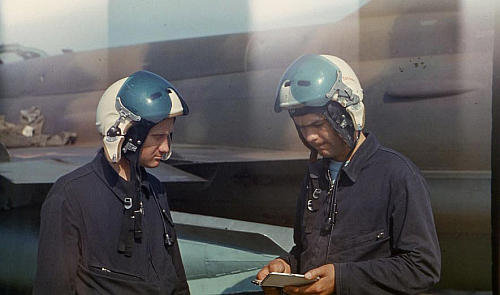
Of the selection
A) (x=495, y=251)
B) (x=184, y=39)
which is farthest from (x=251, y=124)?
(x=495, y=251)

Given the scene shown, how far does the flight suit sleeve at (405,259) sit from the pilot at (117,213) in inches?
28.6

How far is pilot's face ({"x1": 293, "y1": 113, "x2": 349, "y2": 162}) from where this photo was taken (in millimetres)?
2211

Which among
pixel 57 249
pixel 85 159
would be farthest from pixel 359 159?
pixel 85 159

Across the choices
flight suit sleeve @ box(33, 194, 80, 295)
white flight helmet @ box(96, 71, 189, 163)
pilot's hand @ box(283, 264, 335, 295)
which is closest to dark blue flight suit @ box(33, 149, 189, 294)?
flight suit sleeve @ box(33, 194, 80, 295)

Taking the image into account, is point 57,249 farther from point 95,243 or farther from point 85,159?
point 85,159

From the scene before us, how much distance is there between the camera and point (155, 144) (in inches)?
90.7

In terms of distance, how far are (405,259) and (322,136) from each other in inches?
21.0

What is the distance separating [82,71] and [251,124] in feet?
3.05

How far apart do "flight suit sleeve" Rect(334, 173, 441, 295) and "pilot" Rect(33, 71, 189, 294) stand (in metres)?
0.73

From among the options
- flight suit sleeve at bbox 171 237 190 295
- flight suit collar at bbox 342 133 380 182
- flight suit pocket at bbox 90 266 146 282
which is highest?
flight suit collar at bbox 342 133 380 182

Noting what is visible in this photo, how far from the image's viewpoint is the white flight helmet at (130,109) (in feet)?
7.24

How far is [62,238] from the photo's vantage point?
2094mm

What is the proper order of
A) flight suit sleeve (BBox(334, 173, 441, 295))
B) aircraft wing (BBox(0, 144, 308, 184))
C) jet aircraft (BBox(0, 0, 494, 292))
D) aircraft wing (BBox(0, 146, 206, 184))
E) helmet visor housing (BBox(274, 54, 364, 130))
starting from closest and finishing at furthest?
flight suit sleeve (BBox(334, 173, 441, 295)) → helmet visor housing (BBox(274, 54, 364, 130)) → jet aircraft (BBox(0, 0, 494, 292)) → aircraft wing (BBox(0, 144, 308, 184)) → aircraft wing (BBox(0, 146, 206, 184))

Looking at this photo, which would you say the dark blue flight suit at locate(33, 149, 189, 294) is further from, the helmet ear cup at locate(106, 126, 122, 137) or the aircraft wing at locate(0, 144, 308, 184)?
the aircraft wing at locate(0, 144, 308, 184)
